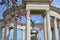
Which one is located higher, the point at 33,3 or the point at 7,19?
the point at 33,3

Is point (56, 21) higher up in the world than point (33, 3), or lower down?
lower down

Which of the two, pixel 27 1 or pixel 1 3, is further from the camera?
pixel 27 1

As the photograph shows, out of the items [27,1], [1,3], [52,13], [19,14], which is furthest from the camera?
[52,13]

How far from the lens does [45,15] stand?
7794cm

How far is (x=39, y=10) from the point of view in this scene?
76.4 metres

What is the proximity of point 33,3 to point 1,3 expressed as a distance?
186 feet

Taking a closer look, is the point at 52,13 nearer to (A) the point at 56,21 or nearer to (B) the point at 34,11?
(A) the point at 56,21

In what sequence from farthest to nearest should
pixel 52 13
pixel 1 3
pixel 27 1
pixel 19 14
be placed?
pixel 52 13
pixel 27 1
pixel 19 14
pixel 1 3

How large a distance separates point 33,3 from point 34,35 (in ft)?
43.2

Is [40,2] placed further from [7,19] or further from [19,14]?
[19,14]

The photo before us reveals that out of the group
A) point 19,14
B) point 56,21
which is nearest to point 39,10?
point 56,21

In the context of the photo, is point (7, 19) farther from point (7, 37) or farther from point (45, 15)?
point (45, 15)

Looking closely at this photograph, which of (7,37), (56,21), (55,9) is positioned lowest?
(7,37)

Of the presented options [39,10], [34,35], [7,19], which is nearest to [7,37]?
[7,19]
